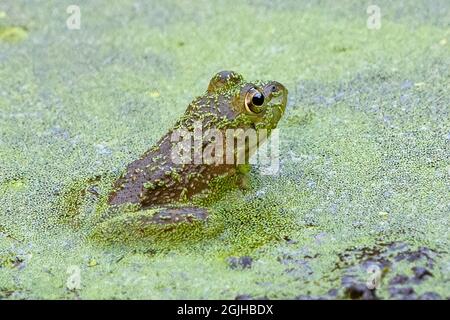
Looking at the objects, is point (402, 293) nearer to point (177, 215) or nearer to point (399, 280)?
point (399, 280)

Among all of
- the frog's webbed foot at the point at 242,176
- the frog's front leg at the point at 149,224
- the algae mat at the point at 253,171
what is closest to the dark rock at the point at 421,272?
the algae mat at the point at 253,171

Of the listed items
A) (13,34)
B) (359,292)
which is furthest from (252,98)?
(13,34)

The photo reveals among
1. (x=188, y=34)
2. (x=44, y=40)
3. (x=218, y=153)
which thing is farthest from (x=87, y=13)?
(x=218, y=153)

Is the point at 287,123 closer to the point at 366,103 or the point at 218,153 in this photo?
the point at 366,103

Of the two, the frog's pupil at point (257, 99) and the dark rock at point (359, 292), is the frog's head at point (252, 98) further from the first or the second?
the dark rock at point (359, 292)

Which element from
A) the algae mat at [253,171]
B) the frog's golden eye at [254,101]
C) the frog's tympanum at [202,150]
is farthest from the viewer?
the frog's golden eye at [254,101]

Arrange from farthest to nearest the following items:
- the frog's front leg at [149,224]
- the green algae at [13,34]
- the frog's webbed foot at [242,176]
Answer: the green algae at [13,34] → the frog's webbed foot at [242,176] → the frog's front leg at [149,224]
